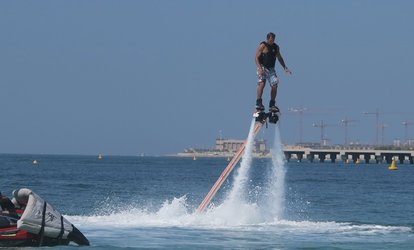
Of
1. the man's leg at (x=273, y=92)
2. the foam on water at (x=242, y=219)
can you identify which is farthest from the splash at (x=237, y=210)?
the man's leg at (x=273, y=92)

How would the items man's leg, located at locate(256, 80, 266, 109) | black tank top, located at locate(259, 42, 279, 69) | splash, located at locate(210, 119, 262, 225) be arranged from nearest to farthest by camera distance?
black tank top, located at locate(259, 42, 279, 69)
man's leg, located at locate(256, 80, 266, 109)
splash, located at locate(210, 119, 262, 225)

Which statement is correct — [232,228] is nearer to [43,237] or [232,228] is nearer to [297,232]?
[297,232]

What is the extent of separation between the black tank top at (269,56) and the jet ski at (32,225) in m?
6.62

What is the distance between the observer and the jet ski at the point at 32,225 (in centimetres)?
2666

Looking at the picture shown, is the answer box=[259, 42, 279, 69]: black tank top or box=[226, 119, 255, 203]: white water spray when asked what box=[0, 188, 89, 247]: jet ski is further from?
box=[259, 42, 279, 69]: black tank top

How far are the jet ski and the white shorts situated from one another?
6346mm

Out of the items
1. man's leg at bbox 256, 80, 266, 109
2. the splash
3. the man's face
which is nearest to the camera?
the man's face

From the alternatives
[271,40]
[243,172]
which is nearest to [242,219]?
[243,172]

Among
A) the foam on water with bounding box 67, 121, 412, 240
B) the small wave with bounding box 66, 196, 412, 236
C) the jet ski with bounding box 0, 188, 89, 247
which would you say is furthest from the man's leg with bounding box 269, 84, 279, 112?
the jet ski with bounding box 0, 188, 89, 247

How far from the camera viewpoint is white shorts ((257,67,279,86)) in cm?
2923

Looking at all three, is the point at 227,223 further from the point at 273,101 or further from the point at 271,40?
the point at 271,40

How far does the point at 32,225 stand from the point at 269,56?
7.51 metres

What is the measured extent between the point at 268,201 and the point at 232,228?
5.24 meters

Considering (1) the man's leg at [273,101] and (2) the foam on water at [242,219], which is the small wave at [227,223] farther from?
(1) the man's leg at [273,101]
